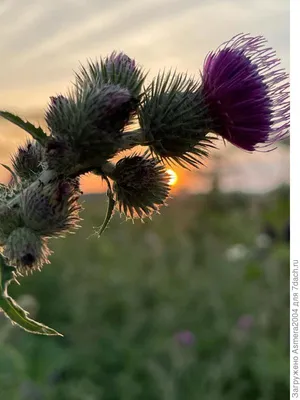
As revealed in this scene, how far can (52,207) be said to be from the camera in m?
1.26

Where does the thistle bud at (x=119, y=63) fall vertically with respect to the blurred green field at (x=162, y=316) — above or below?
above

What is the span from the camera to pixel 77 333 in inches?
164

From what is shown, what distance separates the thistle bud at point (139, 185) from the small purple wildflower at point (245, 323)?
2.63 metres

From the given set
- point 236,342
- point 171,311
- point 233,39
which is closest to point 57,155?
point 233,39

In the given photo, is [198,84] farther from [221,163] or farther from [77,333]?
[221,163]

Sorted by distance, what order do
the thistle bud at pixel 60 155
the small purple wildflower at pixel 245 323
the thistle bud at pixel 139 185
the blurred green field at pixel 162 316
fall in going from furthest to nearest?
the small purple wildflower at pixel 245 323, the blurred green field at pixel 162 316, the thistle bud at pixel 139 185, the thistle bud at pixel 60 155

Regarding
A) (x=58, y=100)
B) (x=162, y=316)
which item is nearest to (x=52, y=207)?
(x=58, y=100)

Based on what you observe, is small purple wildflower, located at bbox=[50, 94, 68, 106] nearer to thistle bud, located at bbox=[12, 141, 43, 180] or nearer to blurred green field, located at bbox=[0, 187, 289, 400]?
thistle bud, located at bbox=[12, 141, 43, 180]

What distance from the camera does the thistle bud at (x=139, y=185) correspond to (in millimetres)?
Result: 1325

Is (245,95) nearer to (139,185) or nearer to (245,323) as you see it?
(139,185)

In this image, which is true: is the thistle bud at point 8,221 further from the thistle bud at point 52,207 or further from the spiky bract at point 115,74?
the spiky bract at point 115,74

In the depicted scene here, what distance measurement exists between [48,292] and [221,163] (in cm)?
156

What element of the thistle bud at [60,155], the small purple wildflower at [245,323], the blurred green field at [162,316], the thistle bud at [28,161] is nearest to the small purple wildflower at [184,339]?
the blurred green field at [162,316]

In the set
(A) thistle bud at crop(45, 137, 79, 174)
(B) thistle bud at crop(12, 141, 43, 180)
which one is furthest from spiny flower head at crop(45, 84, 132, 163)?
(B) thistle bud at crop(12, 141, 43, 180)
